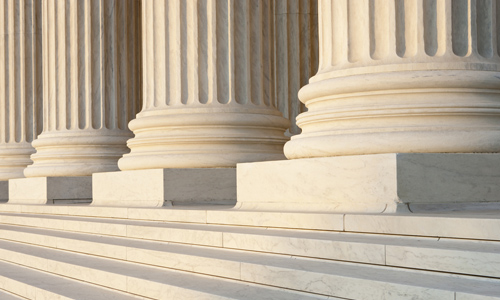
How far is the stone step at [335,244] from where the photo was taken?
2203cm

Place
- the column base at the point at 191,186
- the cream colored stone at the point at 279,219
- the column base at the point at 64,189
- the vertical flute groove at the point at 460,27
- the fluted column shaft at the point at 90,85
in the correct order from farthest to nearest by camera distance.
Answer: the column base at the point at 64,189 < the fluted column shaft at the point at 90,85 < the column base at the point at 191,186 < the vertical flute groove at the point at 460,27 < the cream colored stone at the point at 279,219

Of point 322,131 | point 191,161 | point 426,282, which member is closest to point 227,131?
point 191,161

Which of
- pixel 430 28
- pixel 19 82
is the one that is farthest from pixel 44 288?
pixel 19 82

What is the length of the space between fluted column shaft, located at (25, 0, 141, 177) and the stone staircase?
20486 mm

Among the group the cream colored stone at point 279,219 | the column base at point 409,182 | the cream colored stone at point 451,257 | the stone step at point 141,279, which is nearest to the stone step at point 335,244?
the cream colored stone at point 451,257

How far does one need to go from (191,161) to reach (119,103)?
76.9 ft

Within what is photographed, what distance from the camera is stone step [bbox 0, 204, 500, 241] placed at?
2394cm

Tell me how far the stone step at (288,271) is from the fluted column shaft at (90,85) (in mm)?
26031

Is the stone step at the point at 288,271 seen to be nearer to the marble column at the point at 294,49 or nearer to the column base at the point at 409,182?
the column base at the point at 409,182

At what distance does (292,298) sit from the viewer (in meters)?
25.3

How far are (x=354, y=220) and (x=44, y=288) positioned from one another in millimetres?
17138

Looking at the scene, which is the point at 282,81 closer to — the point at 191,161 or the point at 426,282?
the point at 191,161

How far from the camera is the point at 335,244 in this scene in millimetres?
26734

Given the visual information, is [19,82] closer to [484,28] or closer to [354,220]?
[484,28]
